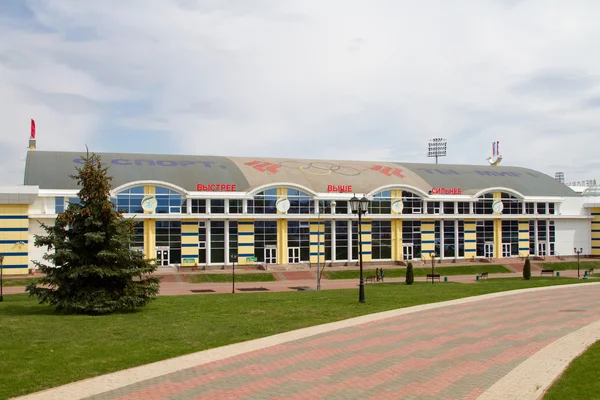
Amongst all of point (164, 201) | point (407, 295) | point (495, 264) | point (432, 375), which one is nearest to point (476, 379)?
point (432, 375)

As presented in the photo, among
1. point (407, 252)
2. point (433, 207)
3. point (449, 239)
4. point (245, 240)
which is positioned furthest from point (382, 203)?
point (245, 240)

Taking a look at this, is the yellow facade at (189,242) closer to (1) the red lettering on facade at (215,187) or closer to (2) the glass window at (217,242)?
(2) the glass window at (217,242)

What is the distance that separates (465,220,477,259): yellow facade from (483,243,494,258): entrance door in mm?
1693

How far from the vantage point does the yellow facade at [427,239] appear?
7031 cm

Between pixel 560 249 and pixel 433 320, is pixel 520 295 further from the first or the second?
pixel 560 249

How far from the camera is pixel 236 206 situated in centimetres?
6300

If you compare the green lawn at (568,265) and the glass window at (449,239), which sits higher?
the glass window at (449,239)

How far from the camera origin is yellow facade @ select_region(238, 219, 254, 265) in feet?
207

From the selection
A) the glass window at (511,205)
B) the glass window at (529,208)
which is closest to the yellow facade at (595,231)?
the glass window at (529,208)

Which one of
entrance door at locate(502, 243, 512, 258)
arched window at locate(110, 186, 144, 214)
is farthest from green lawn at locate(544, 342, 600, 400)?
entrance door at locate(502, 243, 512, 258)

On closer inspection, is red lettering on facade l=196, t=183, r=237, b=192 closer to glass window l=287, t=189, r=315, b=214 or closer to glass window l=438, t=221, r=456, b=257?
glass window l=287, t=189, r=315, b=214

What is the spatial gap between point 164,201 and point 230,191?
6977 millimetres

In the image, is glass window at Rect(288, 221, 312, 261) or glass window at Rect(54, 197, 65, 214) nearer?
glass window at Rect(54, 197, 65, 214)

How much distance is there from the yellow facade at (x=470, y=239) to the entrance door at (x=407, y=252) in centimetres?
793
